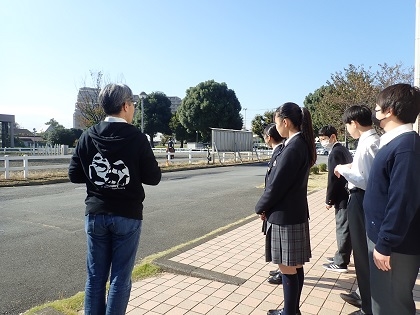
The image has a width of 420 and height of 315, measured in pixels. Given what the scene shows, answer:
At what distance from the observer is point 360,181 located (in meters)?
2.77

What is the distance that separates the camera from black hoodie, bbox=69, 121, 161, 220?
7.09 feet

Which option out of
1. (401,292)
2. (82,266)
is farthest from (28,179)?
(401,292)

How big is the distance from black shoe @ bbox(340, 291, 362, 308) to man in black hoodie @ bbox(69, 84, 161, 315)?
2.10m

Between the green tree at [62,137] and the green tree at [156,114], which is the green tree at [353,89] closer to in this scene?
the green tree at [156,114]

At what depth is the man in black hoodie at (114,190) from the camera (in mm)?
2172

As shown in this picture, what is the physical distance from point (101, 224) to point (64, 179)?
1266 cm

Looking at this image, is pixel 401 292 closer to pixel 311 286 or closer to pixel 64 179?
pixel 311 286

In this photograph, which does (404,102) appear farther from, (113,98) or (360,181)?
(113,98)

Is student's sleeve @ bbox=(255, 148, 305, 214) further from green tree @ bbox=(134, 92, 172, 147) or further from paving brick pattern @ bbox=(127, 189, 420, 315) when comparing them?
green tree @ bbox=(134, 92, 172, 147)

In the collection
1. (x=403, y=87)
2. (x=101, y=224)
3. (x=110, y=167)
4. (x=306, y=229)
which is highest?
(x=403, y=87)

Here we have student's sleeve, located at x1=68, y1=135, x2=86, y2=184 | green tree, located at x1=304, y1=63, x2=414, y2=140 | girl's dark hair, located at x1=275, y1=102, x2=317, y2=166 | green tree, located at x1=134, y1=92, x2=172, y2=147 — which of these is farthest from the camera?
green tree, located at x1=134, y1=92, x2=172, y2=147

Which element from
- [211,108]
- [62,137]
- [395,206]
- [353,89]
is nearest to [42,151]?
[62,137]

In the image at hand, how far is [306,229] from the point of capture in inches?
107

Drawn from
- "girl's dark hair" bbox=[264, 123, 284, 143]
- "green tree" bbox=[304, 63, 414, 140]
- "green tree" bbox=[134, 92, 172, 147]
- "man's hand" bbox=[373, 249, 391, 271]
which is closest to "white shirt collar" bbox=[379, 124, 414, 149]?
"man's hand" bbox=[373, 249, 391, 271]
